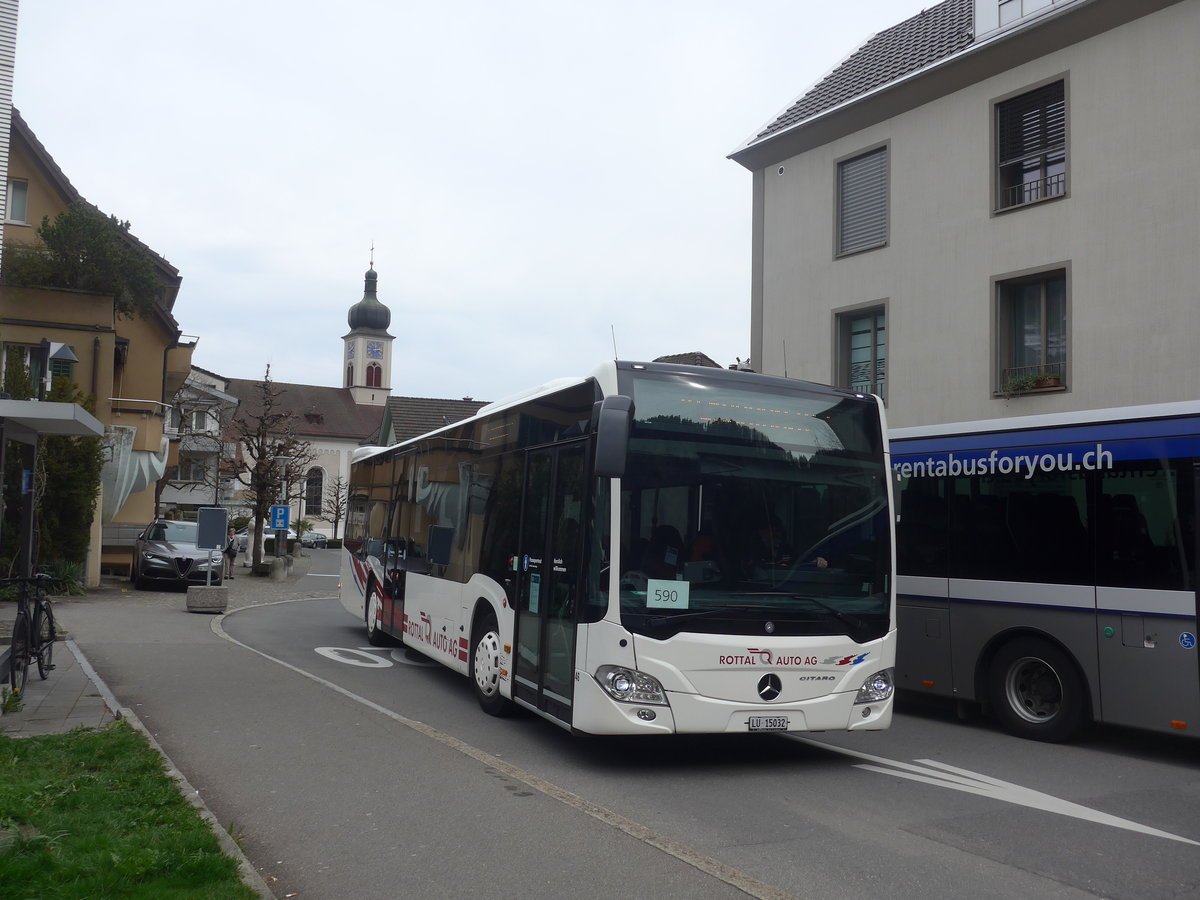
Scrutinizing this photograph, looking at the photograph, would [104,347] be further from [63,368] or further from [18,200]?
[18,200]

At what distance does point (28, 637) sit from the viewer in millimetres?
11016

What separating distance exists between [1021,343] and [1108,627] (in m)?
10.2

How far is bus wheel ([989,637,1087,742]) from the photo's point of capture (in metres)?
9.70

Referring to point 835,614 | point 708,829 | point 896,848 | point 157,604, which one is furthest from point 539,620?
point 157,604

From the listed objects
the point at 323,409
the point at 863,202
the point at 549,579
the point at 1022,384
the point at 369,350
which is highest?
the point at 369,350

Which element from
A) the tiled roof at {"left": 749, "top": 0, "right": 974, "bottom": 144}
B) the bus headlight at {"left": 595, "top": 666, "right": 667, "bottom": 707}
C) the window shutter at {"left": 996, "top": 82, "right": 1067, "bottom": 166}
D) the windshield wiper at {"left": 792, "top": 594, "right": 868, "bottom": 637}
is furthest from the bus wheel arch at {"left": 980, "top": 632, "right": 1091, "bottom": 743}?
the tiled roof at {"left": 749, "top": 0, "right": 974, "bottom": 144}

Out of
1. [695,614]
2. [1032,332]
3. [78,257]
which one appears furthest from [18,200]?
[695,614]

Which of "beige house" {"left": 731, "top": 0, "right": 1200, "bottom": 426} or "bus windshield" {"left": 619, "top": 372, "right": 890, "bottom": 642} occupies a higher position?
"beige house" {"left": 731, "top": 0, "right": 1200, "bottom": 426}

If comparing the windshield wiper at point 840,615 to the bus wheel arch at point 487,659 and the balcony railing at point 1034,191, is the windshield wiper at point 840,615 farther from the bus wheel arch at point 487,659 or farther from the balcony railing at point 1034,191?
the balcony railing at point 1034,191

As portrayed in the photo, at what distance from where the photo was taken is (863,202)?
70.3 ft

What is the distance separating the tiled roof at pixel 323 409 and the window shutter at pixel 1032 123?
9816cm

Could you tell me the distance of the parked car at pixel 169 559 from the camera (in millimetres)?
27516

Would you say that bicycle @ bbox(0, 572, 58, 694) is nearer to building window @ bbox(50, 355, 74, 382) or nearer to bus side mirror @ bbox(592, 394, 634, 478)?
bus side mirror @ bbox(592, 394, 634, 478)

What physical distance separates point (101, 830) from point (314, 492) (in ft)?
332
